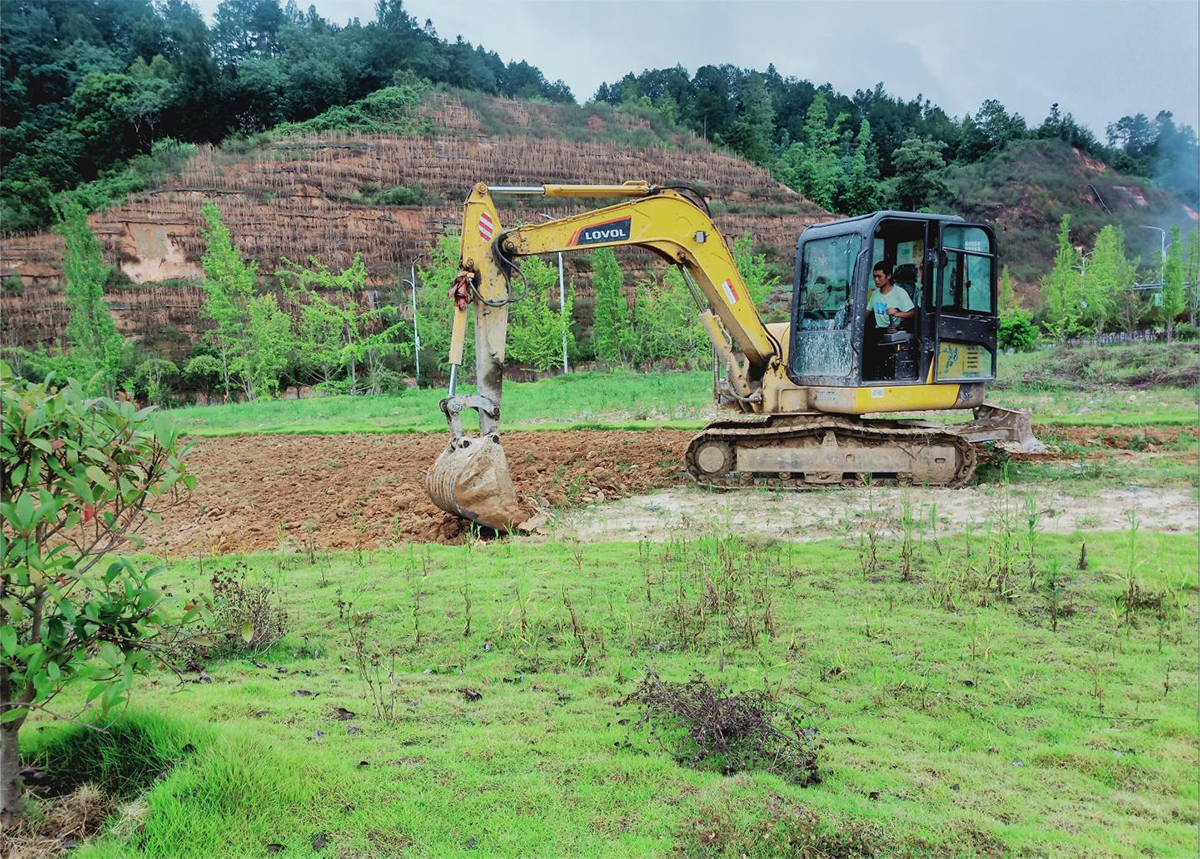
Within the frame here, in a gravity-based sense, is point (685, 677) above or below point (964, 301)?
below

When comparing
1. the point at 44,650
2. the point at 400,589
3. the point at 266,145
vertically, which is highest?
the point at 266,145

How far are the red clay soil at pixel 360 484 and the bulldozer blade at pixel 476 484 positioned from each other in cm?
47

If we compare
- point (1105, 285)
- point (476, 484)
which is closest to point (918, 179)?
point (1105, 285)

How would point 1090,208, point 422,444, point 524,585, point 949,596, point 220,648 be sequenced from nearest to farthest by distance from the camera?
point 220,648 → point 949,596 → point 524,585 → point 422,444 → point 1090,208

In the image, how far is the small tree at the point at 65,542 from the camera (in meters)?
2.32

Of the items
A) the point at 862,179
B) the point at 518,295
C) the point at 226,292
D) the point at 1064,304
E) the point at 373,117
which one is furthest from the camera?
the point at 862,179

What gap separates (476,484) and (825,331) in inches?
176

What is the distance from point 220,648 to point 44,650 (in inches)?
78.3

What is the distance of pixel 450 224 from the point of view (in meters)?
45.8

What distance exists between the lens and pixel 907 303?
8.35m

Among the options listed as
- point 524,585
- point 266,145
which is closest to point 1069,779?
point 524,585

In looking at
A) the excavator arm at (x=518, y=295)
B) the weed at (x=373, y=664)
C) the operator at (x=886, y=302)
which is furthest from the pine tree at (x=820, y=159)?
the weed at (x=373, y=664)

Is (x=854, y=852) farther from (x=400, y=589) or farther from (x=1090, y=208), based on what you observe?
(x=1090, y=208)

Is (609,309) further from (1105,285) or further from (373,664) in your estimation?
(373,664)
